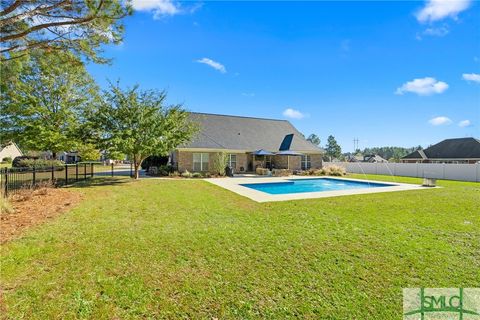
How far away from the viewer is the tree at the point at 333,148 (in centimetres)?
7431

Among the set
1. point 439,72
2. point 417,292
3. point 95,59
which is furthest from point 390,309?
point 439,72

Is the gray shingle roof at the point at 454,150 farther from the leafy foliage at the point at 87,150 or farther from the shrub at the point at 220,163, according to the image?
Result: the leafy foliage at the point at 87,150

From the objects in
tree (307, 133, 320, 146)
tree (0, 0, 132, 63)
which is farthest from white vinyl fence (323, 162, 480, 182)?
tree (307, 133, 320, 146)

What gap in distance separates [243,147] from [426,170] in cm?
1811

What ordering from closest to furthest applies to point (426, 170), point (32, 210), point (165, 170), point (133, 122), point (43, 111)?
point (32, 210), point (133, 122), point (43, 111), point (165, 170), point (426, 170)

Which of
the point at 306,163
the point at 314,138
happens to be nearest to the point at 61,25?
the point at 306,163

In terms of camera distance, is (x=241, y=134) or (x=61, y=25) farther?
(x=241, y=134)

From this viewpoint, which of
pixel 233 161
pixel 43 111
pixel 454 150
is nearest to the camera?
pixel 43 111

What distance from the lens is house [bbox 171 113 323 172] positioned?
22.7 metres

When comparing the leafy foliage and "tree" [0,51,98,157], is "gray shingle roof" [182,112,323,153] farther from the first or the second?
"tree" [0,51,98,157]

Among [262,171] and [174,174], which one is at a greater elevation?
[262,171]

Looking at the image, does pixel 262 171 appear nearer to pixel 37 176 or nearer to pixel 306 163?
pixel 306 163

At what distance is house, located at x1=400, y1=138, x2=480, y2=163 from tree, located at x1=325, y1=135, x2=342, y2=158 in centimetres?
2953

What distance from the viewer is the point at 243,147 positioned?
981 inches
